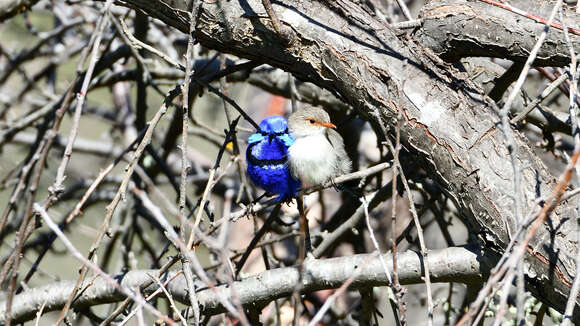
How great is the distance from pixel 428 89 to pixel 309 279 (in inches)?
37.5

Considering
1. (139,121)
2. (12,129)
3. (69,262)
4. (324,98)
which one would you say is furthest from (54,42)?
(69,262)

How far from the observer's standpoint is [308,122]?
3.83 m

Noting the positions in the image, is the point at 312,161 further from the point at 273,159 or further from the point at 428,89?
the point at 428,89

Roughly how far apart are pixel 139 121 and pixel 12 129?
0.94 m

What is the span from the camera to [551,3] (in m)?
2.69

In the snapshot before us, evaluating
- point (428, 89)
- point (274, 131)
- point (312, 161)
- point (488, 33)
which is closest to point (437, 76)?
point (428, 89)

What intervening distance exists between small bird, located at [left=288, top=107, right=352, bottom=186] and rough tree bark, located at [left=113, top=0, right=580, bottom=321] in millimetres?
811

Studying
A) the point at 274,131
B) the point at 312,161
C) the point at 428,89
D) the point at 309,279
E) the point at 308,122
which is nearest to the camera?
the point at 428,89

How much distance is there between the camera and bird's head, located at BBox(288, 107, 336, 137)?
379 cm

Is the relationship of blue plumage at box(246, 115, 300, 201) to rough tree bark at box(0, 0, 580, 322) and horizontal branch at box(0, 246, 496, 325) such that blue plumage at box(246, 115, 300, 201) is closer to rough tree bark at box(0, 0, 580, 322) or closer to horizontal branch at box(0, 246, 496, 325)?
horizontal branch at box(0, 246, 496, 325)

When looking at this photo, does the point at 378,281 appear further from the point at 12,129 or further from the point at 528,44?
the point at 12,129

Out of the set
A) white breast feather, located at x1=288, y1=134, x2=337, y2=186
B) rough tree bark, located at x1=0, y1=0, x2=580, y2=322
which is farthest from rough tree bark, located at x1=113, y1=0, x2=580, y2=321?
white breast feather, located at x1=288, y1=134, x2=337, y2=186

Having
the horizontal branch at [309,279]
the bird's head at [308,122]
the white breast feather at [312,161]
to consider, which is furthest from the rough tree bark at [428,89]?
the bird's head at [308,122]

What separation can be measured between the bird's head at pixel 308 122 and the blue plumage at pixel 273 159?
8cm
